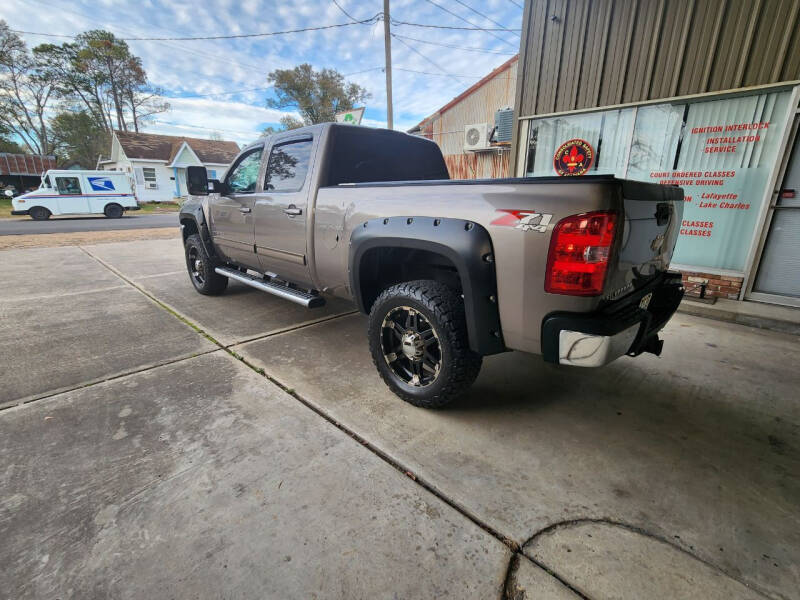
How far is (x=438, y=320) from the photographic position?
228cm

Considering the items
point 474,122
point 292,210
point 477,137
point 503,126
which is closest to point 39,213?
point 477,137

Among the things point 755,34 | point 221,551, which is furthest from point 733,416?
point 755,34

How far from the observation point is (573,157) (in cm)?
589

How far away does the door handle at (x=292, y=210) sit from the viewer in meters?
3.26

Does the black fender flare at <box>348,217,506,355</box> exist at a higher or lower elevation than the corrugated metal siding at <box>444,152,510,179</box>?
lower

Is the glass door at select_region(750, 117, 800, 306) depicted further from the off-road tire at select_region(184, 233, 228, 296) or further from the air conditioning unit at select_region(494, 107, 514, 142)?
the air conditioning unit at select_region(494, 107, 514, 142)

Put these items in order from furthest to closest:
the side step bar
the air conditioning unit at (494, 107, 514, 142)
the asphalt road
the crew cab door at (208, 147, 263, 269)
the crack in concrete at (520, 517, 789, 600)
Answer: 1. the asphalt road
2. the air conditioning unit at (494, 107, 514, 142)
3. the crew cab door at (208, 147, 263, 269)
4. the side step bar
5. the crack in concrete at (520, 517, 789, 600)

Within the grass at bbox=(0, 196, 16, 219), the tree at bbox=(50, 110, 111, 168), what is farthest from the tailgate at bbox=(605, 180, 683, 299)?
the tree at bbox=(50, 110, 111, 168)

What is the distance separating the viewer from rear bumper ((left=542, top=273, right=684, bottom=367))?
1.82 m

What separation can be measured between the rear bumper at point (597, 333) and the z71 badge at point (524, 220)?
431 mm

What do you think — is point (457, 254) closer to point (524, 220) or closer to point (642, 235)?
point (524, 220)

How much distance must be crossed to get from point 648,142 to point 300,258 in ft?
15.7

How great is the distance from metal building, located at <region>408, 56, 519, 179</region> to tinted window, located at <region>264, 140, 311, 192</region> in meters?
10.8

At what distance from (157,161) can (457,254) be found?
33652 millimetres
